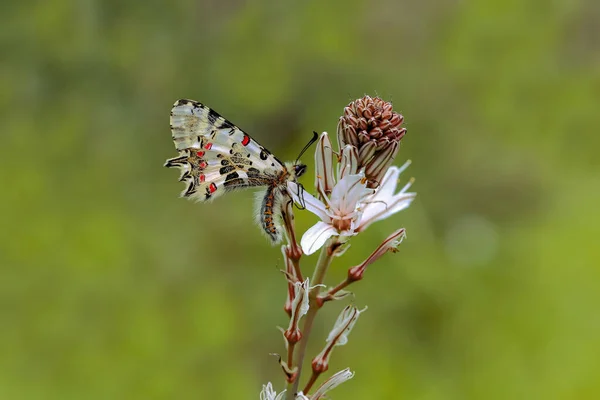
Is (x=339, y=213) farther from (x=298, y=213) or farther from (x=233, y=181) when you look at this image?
(x=298, y=213)

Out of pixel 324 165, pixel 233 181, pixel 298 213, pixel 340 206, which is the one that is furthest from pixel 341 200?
pixel 298 213

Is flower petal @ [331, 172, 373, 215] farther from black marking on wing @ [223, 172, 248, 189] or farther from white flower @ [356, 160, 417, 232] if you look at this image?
black marking on wing @ [223, 172, 248, 189]

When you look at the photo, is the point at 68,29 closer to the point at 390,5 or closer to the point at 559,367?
the point at 390,5

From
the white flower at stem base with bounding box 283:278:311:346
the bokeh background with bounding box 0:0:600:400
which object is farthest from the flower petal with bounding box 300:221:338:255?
the bokeh background with bounding box 0:0:600:400

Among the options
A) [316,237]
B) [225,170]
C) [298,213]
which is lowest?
[316,237]

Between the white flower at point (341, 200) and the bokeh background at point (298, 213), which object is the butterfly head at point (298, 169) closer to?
the white flower at point (341, 200)

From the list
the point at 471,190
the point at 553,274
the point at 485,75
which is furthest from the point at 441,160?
the point at 553,274

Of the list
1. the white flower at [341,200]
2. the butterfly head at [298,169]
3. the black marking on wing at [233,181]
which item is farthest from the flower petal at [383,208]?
the black marking on wing at [233,181]
